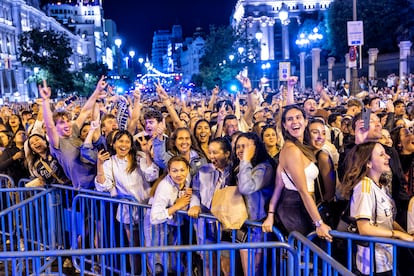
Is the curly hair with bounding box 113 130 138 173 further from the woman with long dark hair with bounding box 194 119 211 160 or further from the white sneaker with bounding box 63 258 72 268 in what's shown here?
the white sneaker with bounding box 63 258 72 268

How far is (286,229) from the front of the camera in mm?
4898

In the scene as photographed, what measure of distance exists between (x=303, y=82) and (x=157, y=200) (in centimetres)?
5732

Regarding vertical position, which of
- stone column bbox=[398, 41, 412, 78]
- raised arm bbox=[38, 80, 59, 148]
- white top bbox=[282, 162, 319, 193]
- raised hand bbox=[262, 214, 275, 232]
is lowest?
raised hand bbox=[262, 214, 275, 232]

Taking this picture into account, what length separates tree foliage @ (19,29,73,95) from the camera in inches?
2098

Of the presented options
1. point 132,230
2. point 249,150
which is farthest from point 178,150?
point 249,150

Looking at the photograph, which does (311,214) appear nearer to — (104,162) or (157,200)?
(157,200)

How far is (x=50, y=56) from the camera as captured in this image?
177ft

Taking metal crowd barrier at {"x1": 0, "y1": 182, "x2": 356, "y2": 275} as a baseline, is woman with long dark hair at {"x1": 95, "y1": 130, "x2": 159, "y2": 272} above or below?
above

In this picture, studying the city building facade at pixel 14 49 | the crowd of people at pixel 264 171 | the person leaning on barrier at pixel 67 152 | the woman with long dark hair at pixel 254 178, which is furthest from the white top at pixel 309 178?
the city building facade at pixel 14 49

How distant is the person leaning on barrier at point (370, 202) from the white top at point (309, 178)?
12.1 inches

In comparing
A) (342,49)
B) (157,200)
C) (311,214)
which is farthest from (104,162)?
(342,49)

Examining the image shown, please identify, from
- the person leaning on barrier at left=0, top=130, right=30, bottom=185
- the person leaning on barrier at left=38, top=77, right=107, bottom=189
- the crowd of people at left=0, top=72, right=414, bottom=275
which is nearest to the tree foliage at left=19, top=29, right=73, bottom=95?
the person leaning on barrier at left=0, top=130, right=30, bottom=185

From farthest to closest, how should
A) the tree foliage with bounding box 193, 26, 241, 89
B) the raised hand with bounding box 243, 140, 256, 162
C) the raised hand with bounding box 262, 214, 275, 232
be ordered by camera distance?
the tree foliage with bounding box 193, 26, 241, 89 < the raised hand with bounding box 243, 140, 256, 162 < the raised hand with bounding box 262, 214, 275, 232

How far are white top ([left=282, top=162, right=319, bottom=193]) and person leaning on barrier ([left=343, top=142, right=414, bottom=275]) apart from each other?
12.1 inches
